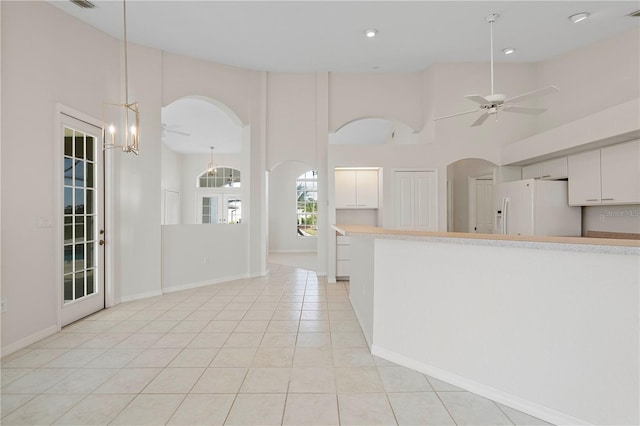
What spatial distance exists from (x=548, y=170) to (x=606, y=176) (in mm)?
994

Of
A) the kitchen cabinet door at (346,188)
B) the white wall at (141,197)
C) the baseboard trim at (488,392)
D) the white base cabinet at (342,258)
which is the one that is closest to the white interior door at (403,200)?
the kitchen cabinet door at (346,188)

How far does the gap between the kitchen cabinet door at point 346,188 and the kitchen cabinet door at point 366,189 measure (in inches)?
2.9

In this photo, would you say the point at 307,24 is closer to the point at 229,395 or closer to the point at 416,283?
the point at 416,283

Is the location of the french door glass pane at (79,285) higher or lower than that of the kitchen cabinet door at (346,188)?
lower

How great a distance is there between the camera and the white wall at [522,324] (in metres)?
1.72

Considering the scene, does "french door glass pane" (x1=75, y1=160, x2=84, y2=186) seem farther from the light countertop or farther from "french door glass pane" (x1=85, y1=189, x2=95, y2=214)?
the light countertop

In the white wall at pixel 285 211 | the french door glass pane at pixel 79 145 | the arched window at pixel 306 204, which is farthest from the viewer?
the arched window at pixel 306 204

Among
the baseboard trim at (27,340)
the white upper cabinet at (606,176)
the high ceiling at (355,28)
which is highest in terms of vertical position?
the high ceiling at (355,28)

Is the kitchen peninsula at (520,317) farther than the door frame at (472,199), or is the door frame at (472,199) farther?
the door frame at (472,199)

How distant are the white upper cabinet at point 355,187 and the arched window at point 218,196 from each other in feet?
19.5

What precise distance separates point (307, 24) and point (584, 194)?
4218mm

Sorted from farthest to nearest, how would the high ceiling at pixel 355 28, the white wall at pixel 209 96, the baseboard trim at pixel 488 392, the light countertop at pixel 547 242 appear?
the high ceiling at pixel 355 28, the white wall at pixel 209 96, the baseboard trim at pixel 488 392, the light countertop at pixel 547 242

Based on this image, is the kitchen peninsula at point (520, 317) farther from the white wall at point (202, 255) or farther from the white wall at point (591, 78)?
the white wall at point (591, 78)

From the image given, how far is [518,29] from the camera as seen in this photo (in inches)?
180
